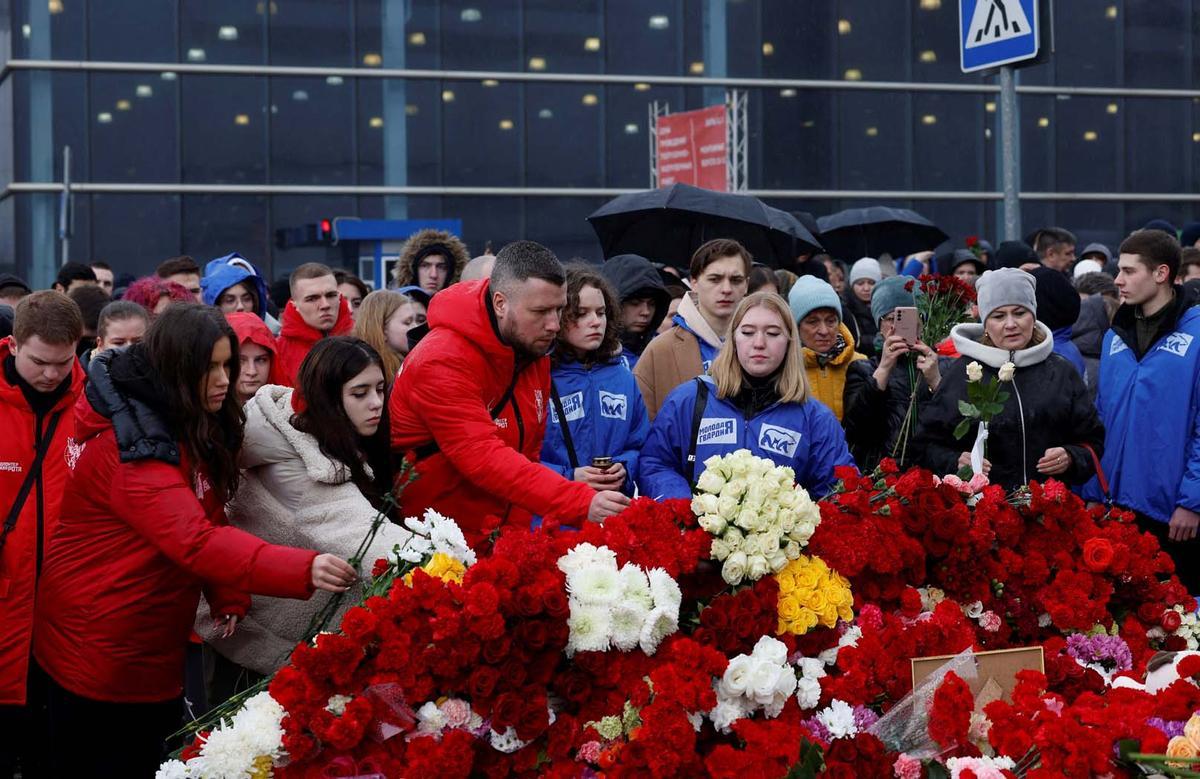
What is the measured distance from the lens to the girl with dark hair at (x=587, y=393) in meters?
5.17

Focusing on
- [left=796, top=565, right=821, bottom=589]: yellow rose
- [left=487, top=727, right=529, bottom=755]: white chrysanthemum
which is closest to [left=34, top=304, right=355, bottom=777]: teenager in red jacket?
[left=487, top=727, right=529, bottom=755]: white chrysanthemum

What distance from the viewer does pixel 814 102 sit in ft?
74.8

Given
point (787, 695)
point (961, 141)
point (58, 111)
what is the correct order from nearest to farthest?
point (787, 695) → point (58, 111) → point (961, 141)

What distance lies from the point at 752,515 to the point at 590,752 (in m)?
0.67

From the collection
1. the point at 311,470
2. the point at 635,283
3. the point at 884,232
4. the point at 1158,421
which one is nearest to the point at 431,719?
the point at 311,470

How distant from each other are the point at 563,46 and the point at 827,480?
715 inches

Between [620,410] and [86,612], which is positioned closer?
[86,612]

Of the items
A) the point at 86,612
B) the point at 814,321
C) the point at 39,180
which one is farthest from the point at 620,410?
the point at 39,180

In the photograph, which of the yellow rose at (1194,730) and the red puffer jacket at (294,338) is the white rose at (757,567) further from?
the red puffer jacket at (294,338)

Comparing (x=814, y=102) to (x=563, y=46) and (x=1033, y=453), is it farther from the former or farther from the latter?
(x=1033, y=453)

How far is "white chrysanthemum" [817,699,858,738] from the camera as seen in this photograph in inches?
122

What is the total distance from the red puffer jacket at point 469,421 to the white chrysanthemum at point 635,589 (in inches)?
36.8

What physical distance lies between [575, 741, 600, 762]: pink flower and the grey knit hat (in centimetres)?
319

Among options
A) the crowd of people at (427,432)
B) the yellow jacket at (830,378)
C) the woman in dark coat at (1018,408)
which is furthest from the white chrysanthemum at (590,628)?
the yellow jacket at (830,378)
